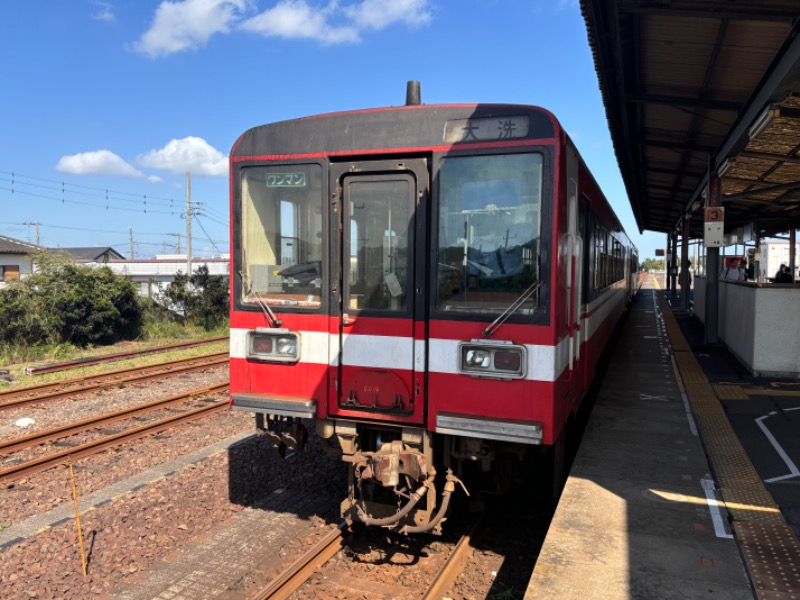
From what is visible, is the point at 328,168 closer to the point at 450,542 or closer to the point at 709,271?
the point at 450,542

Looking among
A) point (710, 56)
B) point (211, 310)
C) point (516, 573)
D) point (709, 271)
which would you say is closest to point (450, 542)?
point (516, 573)

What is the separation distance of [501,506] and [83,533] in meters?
3.94

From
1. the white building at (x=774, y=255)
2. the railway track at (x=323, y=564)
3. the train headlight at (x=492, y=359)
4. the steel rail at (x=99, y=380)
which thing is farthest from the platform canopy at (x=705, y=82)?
the white building at (x=774, y=255)

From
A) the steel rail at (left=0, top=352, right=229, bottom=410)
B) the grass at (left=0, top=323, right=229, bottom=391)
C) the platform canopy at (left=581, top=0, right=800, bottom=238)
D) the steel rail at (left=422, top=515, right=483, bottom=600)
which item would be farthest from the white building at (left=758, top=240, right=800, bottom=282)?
the steel rail at (left=422, top=515, right=483, bottom=600)

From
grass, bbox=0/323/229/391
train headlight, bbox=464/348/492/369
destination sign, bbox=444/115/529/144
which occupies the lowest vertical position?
grass, bbox=0/323/229/391

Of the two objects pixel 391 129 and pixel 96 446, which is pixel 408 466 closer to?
pixel 391 129

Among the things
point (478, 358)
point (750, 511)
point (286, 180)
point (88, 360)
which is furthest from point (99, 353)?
point (750, 511)

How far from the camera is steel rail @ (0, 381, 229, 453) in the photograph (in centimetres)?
814

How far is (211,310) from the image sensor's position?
82.2 feet

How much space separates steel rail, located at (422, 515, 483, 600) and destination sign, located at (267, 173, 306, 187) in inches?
128

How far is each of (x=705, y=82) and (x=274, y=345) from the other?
8.42m

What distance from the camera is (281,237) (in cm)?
509

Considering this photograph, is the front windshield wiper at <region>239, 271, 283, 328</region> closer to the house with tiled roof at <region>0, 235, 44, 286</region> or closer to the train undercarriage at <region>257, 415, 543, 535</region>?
the train undercarriage at <region>257, 415, 543, 535</region>

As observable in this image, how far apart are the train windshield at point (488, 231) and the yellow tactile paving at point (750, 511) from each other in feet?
7.47
